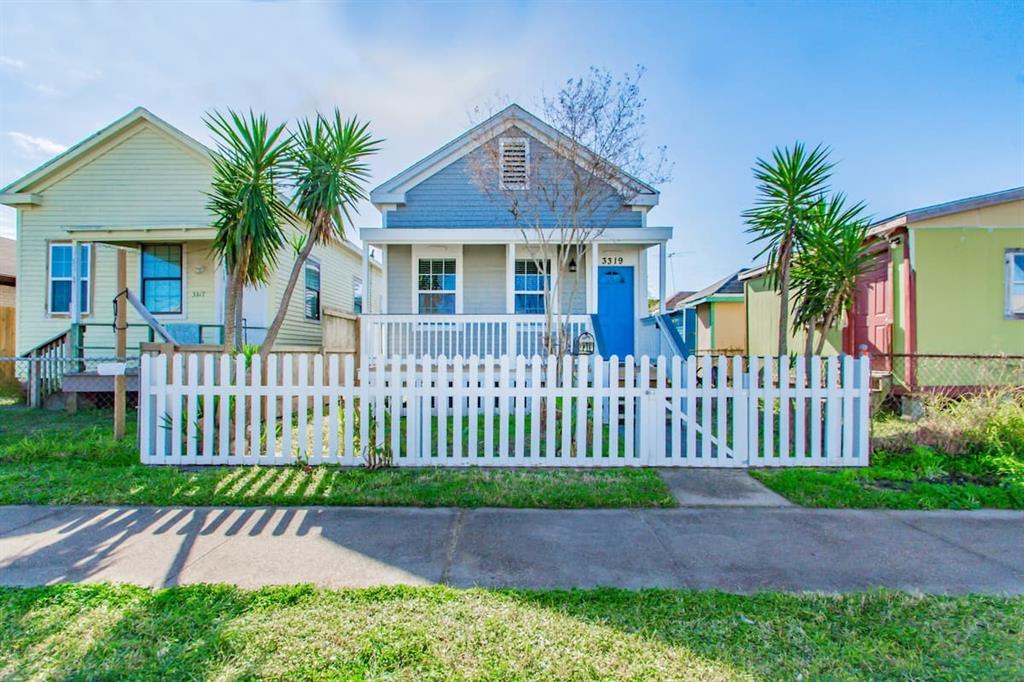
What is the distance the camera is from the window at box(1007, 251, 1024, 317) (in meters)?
9.23

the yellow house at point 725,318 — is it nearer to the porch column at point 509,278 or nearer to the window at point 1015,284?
the window at point 1015,284

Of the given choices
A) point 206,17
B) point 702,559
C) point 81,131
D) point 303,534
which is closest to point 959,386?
→ point 702,559

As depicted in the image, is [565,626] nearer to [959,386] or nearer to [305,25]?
[305,25]

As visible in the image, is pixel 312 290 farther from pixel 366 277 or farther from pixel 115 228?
pixel 366 277

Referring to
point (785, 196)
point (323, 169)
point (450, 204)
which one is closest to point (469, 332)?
point (450, 204)

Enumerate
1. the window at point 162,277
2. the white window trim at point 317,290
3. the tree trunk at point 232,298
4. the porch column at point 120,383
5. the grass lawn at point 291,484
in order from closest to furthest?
1. the grass lawn at point 291,484
2. the porch column at point 120,383
3. the tree trunk at point 232,298
4. the window at point 162,277
5. the white window trim at point 317,290

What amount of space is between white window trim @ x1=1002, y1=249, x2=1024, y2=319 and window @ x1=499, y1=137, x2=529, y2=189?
9.62 metres

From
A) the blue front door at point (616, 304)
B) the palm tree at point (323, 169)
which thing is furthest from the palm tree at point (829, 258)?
the palm tree at point (323, 169)

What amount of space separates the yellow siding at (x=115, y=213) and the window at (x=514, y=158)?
22.8 ft

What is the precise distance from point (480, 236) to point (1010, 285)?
10223mm

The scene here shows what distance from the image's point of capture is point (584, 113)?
8.34 meters

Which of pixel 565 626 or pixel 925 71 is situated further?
pixel 925 71

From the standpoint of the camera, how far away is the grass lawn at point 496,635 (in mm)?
2137

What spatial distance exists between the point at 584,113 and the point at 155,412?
7.57 metres
